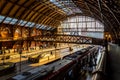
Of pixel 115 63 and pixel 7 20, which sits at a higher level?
pixel 7 20

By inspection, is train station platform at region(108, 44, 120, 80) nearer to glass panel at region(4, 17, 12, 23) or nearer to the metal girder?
the metal girder

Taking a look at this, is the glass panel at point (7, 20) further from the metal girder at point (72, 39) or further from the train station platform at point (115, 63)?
the train station platform at point (115, 63)

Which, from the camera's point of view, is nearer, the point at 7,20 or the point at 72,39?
the point at 7,20

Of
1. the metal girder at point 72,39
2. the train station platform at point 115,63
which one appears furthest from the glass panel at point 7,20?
the train station platform at point 115,63

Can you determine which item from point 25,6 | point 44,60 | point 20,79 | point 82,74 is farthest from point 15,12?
point 20,79

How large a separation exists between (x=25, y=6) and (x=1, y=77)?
22.8 metres

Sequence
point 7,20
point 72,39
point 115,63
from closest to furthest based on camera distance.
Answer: point 115,63, point 7,20, point 72,39

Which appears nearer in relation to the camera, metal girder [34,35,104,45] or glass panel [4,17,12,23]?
metal girder [34,35,104,45]

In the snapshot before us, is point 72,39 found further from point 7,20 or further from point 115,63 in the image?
point 115,63

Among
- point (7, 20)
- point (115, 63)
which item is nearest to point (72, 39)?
point (7, 20)

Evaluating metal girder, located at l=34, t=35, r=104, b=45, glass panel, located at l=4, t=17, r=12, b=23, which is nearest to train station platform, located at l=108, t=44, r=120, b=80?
metal girder, located at l=34, t=35, r=104, b=45

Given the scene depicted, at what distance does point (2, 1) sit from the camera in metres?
35.0

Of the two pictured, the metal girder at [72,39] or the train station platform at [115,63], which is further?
the metal girder at [72,39]


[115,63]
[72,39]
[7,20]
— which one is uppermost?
[7,20]
